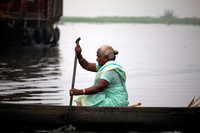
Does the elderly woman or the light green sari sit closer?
the elderly woman

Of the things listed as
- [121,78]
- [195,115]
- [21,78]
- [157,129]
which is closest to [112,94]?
[121,78]

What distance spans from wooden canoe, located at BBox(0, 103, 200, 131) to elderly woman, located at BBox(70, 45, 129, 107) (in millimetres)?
204

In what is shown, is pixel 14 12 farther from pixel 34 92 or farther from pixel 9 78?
pixel 34 92

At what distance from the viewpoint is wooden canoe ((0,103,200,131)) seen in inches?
253

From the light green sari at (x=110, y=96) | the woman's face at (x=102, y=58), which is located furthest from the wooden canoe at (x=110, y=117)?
the woman's face at (x=102, y=58)

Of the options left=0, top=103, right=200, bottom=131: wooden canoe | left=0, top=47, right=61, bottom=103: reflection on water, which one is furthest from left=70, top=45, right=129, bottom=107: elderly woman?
left=0, top=47, right=61, bottom=103: reflection on water

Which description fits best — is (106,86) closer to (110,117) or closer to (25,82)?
(110,117)

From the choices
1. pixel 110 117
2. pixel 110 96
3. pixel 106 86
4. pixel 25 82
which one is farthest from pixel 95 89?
pixel 25 82

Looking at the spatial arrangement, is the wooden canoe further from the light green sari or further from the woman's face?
the woman's face

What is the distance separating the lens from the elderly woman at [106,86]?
630 centimetres

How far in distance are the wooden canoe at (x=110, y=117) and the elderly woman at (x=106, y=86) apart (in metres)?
0.20

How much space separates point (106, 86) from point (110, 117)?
0.47 metres

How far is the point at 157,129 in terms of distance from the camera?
6527 millimetres

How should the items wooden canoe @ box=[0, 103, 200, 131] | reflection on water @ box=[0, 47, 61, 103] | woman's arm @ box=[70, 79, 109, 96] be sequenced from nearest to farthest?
1. woman's arm @ box=[70, 79, 109, 96]
2. wooden canoe @ box=[0, 103, 200, 131]
3. reflection on water @ box=[0, 47, 61, 103]
